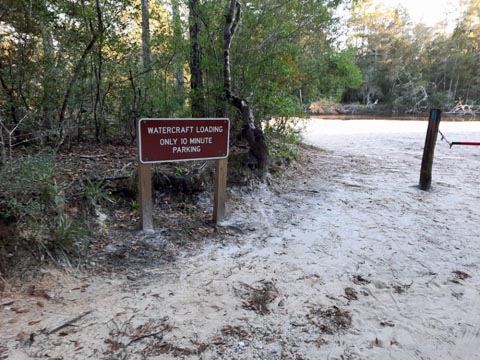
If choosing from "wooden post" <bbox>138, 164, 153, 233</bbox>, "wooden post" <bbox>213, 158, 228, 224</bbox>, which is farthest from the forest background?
"wooden post" <bbox>213, 158, 228, 224</bbox>

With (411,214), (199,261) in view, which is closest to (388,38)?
(411,214)

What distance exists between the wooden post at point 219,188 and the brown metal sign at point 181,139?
111 mm

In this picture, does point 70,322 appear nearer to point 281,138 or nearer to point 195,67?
point 195,67

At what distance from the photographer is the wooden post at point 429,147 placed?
19.3 feet

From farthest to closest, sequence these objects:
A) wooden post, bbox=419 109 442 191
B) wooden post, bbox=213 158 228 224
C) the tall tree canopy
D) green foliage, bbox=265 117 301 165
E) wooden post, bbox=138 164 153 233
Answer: green foliage, bbox=265 117 301 165 → wooden post, bbox=419 109 442 191 → the tall tree canopy → wooden post, bbox=213 158 228 224 → wooden post, bbox=138 164 153 233

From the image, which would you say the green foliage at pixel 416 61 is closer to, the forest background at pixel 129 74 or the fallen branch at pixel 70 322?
the forest background at pixel 129 74

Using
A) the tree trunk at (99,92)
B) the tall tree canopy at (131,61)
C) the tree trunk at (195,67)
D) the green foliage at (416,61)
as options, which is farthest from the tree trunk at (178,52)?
the green foliage at (416,61)

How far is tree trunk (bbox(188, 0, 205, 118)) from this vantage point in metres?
5.65

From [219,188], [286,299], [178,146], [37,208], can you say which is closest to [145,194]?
[178,146]

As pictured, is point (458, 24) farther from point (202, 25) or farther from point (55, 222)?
point (55, 222)

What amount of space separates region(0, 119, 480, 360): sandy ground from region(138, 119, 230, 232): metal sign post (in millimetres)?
746

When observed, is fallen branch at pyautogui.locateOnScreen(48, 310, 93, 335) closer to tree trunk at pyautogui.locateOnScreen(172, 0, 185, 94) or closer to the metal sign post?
the metal sign post

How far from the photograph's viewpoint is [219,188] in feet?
13.8

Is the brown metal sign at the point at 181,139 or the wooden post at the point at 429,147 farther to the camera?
the wooden post at the point at 429,147
